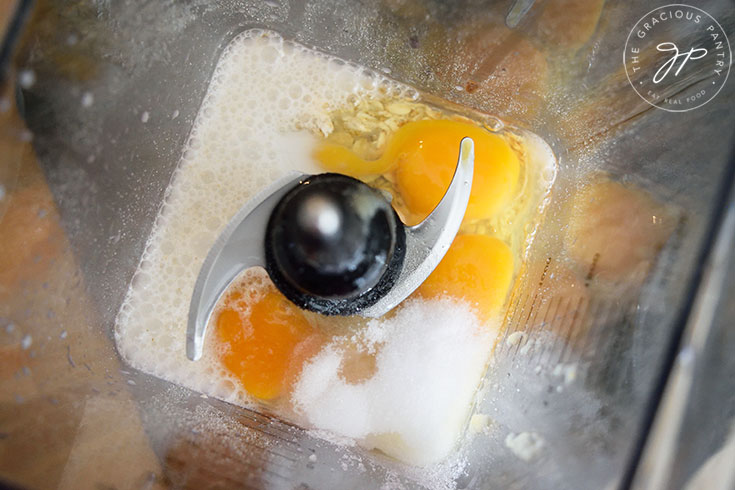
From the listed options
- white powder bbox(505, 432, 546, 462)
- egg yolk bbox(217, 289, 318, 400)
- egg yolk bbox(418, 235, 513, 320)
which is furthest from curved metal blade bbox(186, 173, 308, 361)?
white powder bbox(505, 432, 546, 462)

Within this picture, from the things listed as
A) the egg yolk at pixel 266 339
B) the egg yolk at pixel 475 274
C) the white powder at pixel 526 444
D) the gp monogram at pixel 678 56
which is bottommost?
the egg yolk at pixel 266 339

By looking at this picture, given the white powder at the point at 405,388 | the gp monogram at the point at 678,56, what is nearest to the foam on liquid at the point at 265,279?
the white powder at the point at 405,388

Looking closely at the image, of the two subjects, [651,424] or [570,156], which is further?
[570,156]

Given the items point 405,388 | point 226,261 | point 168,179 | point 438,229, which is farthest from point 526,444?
point 168,179

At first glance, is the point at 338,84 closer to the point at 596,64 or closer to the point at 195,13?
the point at 195,13

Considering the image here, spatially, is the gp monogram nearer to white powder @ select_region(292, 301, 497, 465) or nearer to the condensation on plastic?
the condensation on plastic

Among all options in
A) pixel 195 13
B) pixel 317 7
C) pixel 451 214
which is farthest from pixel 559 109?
pixel 195 13

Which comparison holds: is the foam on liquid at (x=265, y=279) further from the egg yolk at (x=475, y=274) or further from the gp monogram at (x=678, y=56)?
the gp monogram at (x=678, y=56)
